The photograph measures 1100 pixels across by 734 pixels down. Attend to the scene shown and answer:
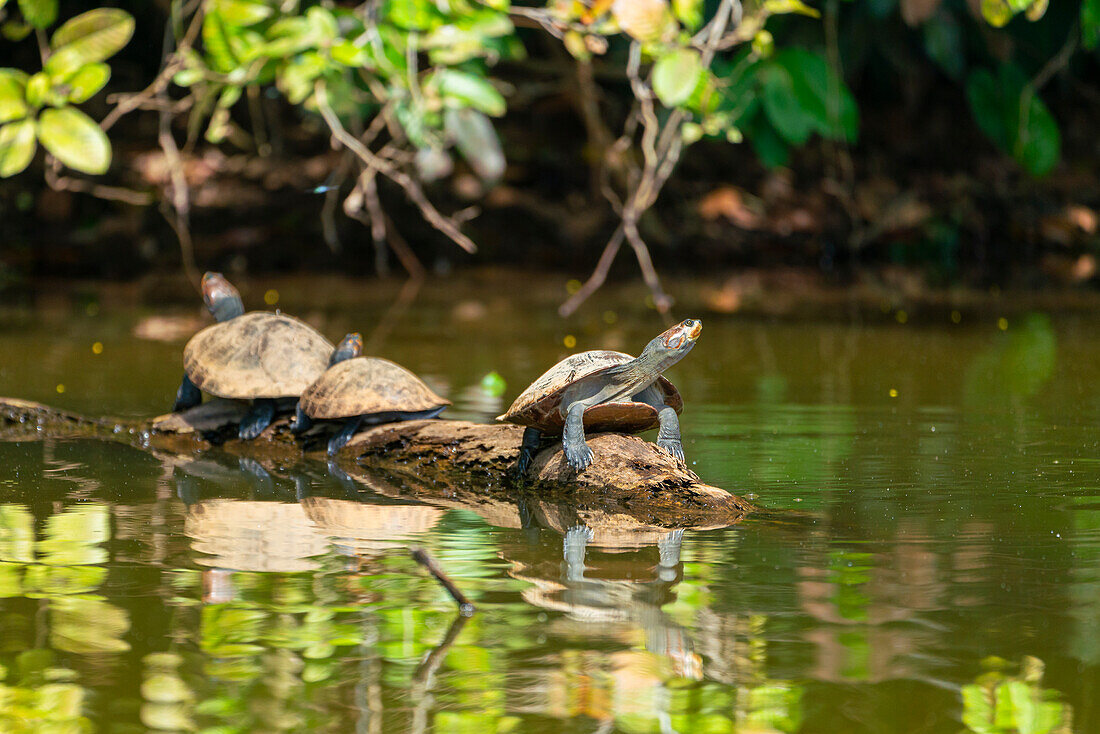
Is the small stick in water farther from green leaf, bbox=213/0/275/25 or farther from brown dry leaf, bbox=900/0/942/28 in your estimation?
brown dry leaf, bbox=900/0/942/28

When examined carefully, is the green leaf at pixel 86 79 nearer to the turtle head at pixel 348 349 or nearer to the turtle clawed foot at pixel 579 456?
the turtle head at pixel 348 349

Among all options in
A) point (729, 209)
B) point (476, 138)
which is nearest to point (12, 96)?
point (476, 138)

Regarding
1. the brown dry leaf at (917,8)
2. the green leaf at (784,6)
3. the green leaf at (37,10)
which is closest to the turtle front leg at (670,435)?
the green leaf at (784,6)

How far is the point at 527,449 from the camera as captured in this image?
4.42m

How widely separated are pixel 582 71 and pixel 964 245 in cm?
500

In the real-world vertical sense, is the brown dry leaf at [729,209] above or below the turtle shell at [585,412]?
above

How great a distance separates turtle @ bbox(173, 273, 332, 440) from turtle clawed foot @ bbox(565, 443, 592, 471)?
4.76 feet

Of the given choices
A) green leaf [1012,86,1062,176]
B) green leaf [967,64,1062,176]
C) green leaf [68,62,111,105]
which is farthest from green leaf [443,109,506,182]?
green leaf [1012,86,1062,176]

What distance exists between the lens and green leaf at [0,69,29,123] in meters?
4.39

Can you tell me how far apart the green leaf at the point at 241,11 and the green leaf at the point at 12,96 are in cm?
104

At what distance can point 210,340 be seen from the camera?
5262 mm

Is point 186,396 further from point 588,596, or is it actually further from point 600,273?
point 588,596

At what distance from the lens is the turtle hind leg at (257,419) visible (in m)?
5.18

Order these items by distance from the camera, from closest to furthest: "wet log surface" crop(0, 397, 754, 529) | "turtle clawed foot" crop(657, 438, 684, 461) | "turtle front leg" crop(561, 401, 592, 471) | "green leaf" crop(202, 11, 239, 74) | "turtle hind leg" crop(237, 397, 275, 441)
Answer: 1. "wet log surface" crop(0, 397, 754, 529)
2. "turtle front leg" crop(561, 401, 592, 471)
3. "turtle clawed foot" crop(657, 438, 684, 461)
4. "turtle hind leg" crop(237, 397, 275, 441)
5. "green leaf" crop(202, 11, 239, 74)
